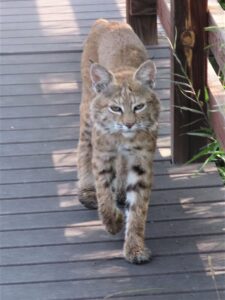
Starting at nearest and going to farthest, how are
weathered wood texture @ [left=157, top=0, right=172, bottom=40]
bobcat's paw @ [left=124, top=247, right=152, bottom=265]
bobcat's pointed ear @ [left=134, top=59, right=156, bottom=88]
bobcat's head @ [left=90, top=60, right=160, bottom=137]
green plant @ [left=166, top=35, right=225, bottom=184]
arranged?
bobcat's paw @ [left=124, top=247, right=152, bottom=265] < bobcat's head @ [left=90, top=60, right=160, bottom=137] < bobcat's pointed ear @ [left=134, top=59, right=156, bottom=88] < green plant @ [left=166, top=35, right=225, bottom=184] < weathered wood texture @ [left=157, top=0, right=172, bottom=40]

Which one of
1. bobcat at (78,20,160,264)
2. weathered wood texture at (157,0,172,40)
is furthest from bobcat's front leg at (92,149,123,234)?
weathered wood texture at (157,0,172,40)

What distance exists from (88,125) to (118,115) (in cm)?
62

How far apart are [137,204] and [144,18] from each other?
2.92 metres

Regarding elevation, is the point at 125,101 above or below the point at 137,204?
above

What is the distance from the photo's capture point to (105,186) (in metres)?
5.20

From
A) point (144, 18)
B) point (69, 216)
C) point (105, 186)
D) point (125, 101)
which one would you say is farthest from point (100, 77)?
point (144, 18)

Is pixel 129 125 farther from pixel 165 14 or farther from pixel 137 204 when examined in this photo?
pixel 165 14

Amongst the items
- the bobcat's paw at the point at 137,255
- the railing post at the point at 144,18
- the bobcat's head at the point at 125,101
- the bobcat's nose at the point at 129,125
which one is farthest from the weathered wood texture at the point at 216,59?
the railing post at the point at 144,18

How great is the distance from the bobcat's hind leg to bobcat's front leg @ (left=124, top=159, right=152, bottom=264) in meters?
A: 0.35

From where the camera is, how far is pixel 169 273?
15.8ft

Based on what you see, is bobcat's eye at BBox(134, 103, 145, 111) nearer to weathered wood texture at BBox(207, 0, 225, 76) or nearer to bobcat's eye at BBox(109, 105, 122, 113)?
bobcat's eye at BBox(109, 105, 122, 113)

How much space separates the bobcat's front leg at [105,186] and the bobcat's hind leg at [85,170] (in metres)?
0.29

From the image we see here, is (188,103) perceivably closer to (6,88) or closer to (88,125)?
(88,125)

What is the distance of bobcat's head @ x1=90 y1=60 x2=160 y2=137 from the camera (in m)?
5.01
